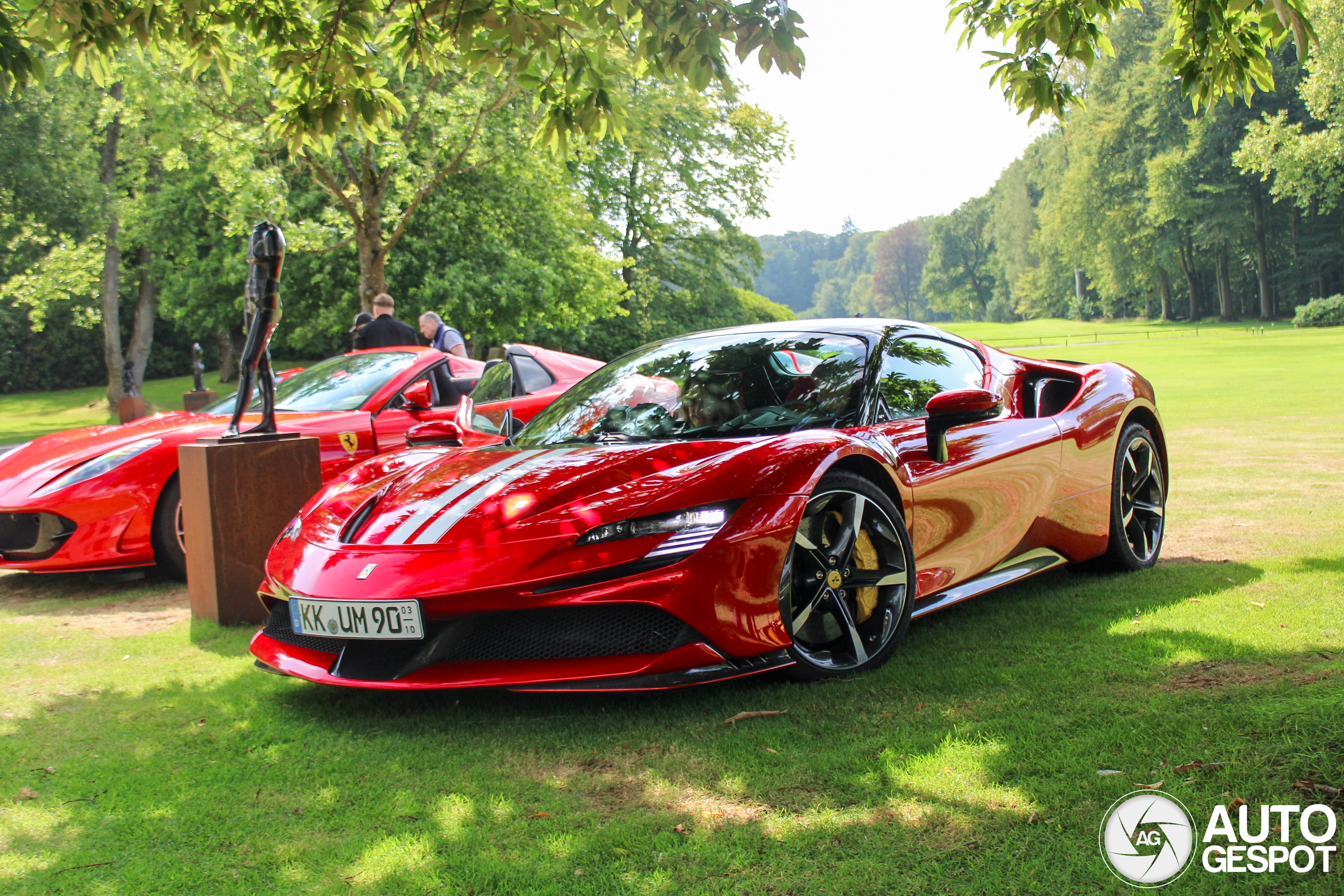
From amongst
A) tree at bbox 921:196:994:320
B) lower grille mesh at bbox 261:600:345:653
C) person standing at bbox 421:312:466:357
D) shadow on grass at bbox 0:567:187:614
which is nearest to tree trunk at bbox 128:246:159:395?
person standing at bbox 421:312:466:357

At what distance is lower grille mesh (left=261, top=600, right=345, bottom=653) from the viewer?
3391 millimetres

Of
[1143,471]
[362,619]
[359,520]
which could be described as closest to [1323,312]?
[1143,471]

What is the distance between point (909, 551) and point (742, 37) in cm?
267

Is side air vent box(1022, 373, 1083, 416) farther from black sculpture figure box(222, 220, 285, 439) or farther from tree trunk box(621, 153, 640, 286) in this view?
tree trunk box(621, 153, 640, 286)

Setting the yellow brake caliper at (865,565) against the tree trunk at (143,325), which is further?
the tree trunk at (143,325)

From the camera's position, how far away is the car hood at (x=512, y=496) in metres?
3.21

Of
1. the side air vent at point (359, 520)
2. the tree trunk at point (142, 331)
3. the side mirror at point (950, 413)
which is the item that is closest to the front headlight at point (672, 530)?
the side air vent at point (359, 520)

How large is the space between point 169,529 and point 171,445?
0.49 metres

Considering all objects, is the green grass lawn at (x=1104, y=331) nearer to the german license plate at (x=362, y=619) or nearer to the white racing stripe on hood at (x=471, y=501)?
the white racing stripe on hood at (x=471, y=501)

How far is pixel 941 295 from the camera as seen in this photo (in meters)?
123

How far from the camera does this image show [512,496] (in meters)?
3.39

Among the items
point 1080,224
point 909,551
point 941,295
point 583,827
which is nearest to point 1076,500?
point 909,551

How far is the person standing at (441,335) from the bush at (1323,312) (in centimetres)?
4997

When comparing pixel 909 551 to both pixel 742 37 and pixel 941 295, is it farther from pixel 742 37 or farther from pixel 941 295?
pixel 941 295
